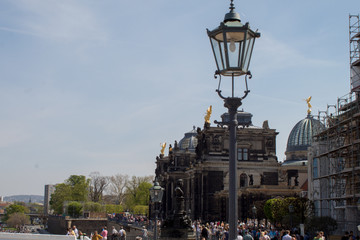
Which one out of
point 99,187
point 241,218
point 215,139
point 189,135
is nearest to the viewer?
point 241,218

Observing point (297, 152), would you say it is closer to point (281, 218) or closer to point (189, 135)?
point (189, 135)

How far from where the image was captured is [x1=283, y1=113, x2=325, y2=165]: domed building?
77.4 meters

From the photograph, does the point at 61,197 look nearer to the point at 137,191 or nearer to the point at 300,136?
the point at 137,191

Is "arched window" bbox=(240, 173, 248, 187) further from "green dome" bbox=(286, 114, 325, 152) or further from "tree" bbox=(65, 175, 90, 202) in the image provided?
"tree" bbox=(65, 175, 90, 202)

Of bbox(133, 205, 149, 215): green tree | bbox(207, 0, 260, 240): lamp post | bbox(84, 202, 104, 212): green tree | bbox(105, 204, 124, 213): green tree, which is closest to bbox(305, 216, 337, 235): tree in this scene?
bbox(207, 0, 260, 240): lamp post

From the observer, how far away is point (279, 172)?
207 ft

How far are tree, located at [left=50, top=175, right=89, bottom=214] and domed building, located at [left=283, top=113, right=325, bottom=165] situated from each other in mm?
55684

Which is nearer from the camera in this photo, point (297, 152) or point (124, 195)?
point (297, 152)

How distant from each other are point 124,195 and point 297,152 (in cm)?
5895

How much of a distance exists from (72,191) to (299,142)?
61.4m

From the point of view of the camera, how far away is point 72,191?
121 meters

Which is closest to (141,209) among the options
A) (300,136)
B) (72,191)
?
(72,191)

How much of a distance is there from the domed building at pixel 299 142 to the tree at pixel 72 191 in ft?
183

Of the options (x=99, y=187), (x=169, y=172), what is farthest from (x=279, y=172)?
(x=99, y=187)
